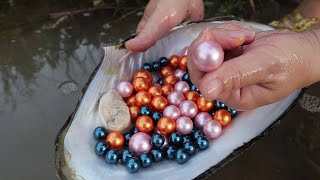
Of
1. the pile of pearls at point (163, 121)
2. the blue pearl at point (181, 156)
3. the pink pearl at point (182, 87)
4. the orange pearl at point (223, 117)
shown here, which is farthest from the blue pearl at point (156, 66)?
the blue pearl at point (181, 156)

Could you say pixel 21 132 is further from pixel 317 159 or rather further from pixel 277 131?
pixel 317 159

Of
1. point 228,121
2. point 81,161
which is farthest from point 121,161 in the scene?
point 228,121

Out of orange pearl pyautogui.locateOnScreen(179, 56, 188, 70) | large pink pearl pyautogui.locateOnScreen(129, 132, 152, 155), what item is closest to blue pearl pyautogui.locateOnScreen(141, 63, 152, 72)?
orange pearl pyautogui.locateOnScreen(179, 56, 188, 70)

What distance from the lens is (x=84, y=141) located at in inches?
53.8

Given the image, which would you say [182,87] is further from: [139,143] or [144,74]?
[139,143]

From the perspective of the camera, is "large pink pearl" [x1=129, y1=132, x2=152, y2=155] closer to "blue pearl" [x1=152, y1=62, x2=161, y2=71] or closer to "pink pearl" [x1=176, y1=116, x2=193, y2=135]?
"pink pearl" [x1=176, y1=116, x2=193, y2=135]

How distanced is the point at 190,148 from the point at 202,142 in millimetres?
40

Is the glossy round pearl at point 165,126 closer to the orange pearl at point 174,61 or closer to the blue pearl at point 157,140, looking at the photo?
the blue pearl at point 157,140

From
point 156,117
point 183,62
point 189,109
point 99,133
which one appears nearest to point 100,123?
point 99,133

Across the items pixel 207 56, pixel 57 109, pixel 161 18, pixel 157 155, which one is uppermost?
pixel 207 56

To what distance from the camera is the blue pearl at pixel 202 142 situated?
1351 millimetres

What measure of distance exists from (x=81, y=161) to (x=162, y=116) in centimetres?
31

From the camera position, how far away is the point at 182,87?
1.57 m

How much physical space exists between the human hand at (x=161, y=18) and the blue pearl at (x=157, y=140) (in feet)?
1.06
